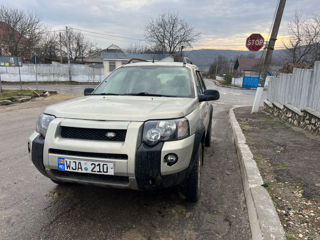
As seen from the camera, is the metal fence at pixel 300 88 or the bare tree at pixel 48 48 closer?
the metal fence at pixel 300 88

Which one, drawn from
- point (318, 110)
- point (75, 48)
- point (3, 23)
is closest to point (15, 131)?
point (318, 110)

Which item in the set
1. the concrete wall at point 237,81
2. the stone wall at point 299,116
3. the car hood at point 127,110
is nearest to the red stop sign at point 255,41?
the stone wall at point 299,116

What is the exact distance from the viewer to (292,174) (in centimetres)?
332

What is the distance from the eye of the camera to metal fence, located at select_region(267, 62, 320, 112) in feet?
18.1

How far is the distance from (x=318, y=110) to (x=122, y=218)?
5287 millimetres

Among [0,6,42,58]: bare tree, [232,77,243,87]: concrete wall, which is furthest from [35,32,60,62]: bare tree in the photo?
[232,77,243,87]: concrete wall

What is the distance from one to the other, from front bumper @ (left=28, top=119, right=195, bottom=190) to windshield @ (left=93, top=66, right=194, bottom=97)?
43.1 inches

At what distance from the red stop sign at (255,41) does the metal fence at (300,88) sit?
285 centimetres

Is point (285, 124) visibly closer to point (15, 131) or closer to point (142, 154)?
point (142, 154)

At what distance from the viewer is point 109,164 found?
201cm

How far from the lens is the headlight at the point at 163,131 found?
2043 millimetres

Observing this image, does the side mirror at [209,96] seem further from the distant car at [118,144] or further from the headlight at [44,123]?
the headlight at [44,123]

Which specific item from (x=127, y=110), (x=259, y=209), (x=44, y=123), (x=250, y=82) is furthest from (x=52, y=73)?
(x=259, y=209)

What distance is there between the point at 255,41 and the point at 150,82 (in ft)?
32.1
